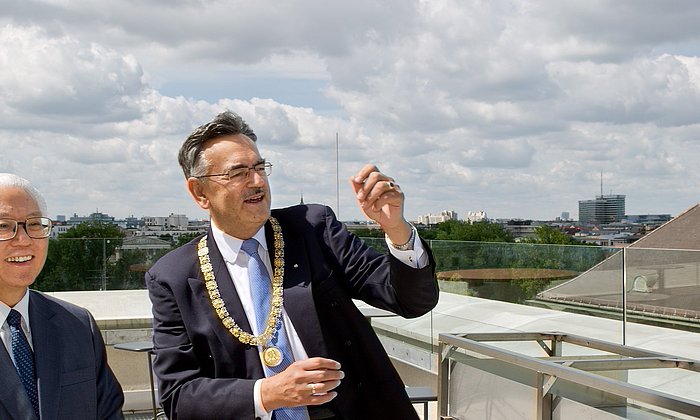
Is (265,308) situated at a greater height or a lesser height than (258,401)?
greater

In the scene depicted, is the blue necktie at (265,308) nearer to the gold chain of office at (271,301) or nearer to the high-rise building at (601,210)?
the gold chain of office at (271,301)

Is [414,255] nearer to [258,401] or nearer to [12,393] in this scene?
[258,401]

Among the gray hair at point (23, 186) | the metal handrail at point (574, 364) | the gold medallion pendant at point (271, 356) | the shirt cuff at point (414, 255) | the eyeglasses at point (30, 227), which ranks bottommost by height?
the metal handrail at point (574, 364)

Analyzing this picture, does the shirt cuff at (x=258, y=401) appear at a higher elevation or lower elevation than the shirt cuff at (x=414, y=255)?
lower

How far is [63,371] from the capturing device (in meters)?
1.92

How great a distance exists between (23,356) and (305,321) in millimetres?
673

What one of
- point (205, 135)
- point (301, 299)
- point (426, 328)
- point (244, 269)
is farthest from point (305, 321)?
point (426, 328)

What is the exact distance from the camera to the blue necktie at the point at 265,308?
2.11 m

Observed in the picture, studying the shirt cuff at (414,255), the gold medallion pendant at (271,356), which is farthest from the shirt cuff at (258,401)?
the shirt cuff at (414,255)

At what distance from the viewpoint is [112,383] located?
2062 millimetres

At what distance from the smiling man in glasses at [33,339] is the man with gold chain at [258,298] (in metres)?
0.21

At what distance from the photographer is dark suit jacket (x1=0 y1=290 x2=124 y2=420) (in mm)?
1818

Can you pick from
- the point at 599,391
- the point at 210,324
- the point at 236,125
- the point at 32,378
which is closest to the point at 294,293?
the point at 210,324

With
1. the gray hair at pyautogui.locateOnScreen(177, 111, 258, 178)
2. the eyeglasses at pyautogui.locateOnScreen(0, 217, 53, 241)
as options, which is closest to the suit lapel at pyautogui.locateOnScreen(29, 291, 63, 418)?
the eyeglasses at pyautogui.locateOnScreen(0, 217, 53, 241)
